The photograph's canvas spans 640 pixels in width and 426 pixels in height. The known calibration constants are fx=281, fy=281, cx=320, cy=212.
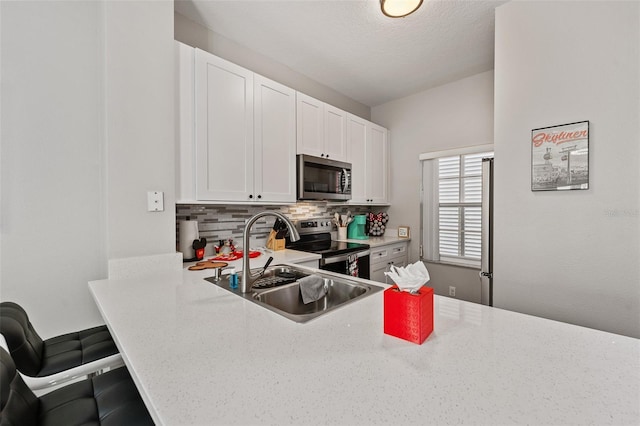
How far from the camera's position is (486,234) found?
2123 mm

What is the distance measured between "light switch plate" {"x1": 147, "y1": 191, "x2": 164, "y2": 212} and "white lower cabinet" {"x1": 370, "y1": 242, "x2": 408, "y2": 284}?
204 cm

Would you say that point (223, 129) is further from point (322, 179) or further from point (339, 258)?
point (339, 258)

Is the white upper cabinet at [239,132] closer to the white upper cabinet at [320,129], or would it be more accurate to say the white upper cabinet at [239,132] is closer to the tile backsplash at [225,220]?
the white upper cabinet at [320,129]

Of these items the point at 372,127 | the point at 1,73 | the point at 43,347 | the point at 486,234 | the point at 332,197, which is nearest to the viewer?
the point at 43,347

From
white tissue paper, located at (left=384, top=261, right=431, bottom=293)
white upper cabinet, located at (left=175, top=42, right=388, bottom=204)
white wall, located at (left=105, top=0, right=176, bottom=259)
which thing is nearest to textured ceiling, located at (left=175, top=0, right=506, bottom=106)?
white upper cabinet, located at (left=175, top=42, right=388, bottom=204)

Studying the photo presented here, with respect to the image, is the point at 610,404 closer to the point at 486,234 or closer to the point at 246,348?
the point at 246,348

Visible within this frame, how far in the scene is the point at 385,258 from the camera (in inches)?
127

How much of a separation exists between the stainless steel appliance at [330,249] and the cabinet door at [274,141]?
0.53m

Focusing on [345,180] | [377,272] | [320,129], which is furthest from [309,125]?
[377,272]

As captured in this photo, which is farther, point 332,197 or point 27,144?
point 332,197

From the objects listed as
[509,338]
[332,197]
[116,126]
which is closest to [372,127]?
[332,197]

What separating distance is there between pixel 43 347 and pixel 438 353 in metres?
1.55

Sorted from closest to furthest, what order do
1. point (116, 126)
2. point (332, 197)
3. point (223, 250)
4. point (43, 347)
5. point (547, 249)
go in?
point (43, 347) < point (116, 126) < point (547, 249) < point (223, 250) < point (332, 197)

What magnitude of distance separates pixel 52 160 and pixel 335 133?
7.55ft
